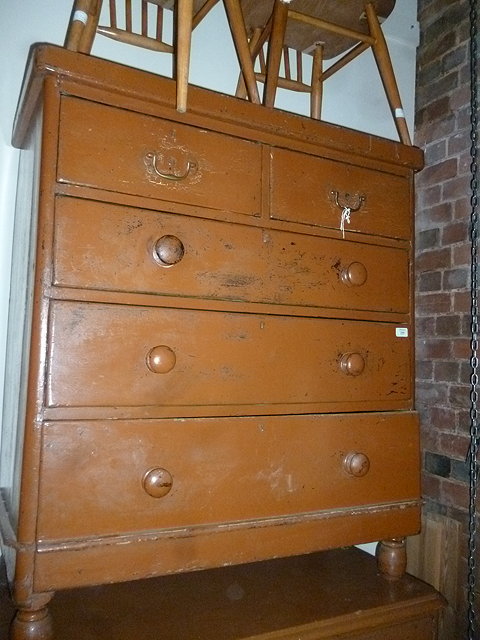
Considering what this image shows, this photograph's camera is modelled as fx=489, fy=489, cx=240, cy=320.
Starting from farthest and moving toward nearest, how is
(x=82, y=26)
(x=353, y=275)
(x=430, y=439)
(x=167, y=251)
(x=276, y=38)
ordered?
(x=430, y=439) < (x=276, y=38) < (x=353, y=275) < (x=82, y=26) < (x=167, y=251)

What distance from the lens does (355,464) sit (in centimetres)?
127

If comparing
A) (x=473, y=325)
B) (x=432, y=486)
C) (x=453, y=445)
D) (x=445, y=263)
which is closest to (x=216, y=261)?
(x=473, y=325)

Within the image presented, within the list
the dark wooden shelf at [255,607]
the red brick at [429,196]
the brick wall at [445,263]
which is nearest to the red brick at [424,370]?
the brick wall at [445,263]

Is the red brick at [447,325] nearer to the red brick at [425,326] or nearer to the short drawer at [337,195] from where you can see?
the red brick at [425,326]

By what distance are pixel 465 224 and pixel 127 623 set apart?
5.13 feet

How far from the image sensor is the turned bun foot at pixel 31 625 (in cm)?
97

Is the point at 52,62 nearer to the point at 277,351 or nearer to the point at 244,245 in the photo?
the point at 244,245

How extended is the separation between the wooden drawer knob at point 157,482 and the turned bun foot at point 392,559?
708mm

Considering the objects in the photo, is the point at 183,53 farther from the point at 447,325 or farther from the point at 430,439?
the point at 430,439

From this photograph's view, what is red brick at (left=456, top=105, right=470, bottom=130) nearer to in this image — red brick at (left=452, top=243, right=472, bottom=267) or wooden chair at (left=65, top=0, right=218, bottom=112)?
red brick at (left=452, top=243, right=472, bottom=267)

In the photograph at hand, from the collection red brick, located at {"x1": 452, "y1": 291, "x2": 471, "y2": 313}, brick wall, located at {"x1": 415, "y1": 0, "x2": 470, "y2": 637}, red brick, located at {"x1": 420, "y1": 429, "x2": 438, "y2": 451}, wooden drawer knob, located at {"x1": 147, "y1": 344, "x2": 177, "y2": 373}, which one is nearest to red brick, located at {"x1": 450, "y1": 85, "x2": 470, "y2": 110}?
brick wall, located at {"x1": 415, "y1": 0, "x2": 470, "y2": 637}

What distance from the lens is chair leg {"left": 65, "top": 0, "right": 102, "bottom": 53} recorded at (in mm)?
1192

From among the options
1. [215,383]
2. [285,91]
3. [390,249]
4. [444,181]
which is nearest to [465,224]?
[444,181]

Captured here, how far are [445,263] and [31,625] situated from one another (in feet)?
5.31
